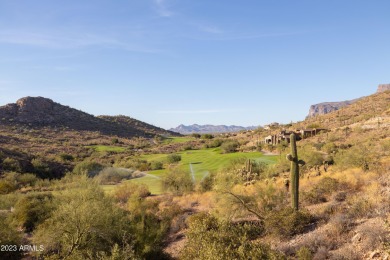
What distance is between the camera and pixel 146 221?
16.7m

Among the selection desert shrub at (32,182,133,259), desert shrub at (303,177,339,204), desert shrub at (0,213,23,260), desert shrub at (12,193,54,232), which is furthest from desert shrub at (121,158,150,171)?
desert shrub at (303,177,339,204)

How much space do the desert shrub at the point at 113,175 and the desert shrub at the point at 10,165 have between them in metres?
9.69

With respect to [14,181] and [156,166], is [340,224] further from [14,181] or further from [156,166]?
[156,166]

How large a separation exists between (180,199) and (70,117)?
7639cm

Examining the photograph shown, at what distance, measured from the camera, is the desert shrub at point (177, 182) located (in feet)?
82.3

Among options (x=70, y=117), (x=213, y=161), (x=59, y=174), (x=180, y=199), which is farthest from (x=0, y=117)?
(x=180, y=199)

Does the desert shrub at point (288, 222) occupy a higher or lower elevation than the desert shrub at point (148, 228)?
higher

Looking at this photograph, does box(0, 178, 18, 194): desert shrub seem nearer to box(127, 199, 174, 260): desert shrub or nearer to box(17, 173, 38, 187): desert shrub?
box(17, 173, 38, 187): desert shrub

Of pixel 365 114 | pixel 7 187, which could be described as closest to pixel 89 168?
pixel 7 187

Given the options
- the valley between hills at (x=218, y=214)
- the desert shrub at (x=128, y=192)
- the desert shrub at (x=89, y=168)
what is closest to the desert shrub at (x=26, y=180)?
the valley between hills at (x=218, y=214)

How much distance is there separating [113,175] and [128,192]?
12606 millimetres

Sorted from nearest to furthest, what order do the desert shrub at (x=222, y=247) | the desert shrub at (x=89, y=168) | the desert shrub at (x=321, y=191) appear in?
the desert shrub at (x=222, y=247)
the desert shrub at (x=321, y=191)
the desert shrub at (x=89, y=168)

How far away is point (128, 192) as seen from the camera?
75.0 feet

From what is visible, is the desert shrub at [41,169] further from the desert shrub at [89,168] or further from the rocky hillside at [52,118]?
the rocky hillside at [52,118]
